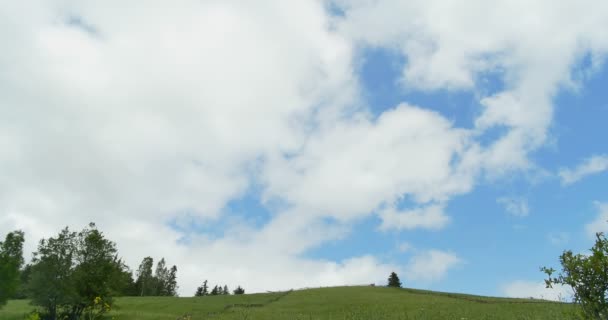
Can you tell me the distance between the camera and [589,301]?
11125mm

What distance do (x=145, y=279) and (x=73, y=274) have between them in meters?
93.2

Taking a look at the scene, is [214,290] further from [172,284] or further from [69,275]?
[69,275]

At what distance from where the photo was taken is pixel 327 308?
2215 inches

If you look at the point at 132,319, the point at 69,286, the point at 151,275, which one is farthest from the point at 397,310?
the point at 151,275

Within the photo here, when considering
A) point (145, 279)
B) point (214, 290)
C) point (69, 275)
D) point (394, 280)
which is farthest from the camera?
point (214, 290)

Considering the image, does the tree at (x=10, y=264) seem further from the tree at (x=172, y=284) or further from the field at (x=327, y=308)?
the tree at (x=172, y=284)

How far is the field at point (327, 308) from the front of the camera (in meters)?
45.2

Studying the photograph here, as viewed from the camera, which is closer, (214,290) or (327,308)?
(327,308)

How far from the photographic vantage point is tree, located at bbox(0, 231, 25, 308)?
5856 cm

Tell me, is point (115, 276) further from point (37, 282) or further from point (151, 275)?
point (151, 275)

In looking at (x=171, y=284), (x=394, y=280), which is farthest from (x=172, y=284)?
(x=394, y=280)

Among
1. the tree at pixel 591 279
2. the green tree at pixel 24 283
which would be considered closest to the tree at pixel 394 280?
the green tree at pixel 24 283

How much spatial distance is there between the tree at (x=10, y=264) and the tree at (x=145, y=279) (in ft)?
242

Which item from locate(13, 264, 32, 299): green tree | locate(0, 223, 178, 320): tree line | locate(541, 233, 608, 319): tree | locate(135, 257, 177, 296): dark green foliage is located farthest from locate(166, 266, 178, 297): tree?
locate(541, 233, 608, 319): tree
